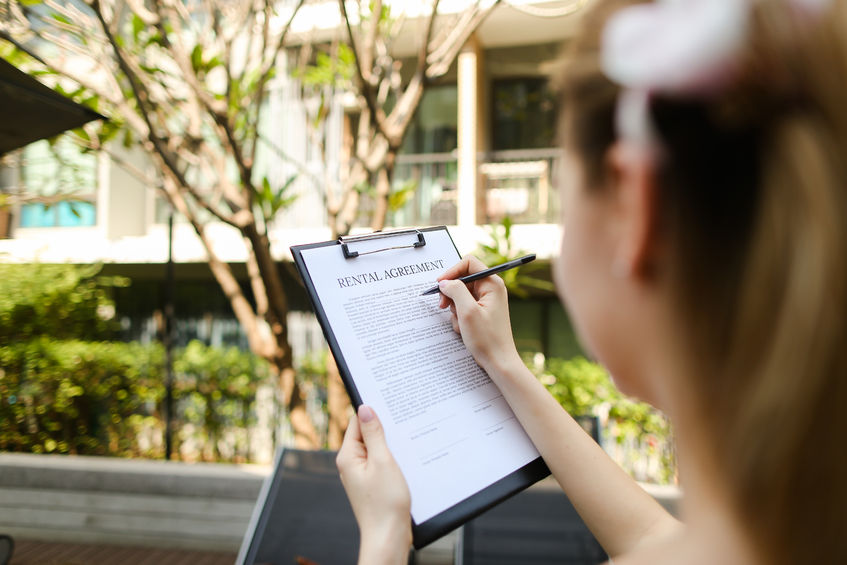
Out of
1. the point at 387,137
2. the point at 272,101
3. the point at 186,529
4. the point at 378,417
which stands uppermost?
the point at 272,101

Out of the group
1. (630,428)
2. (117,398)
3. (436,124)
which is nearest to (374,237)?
(630,428)

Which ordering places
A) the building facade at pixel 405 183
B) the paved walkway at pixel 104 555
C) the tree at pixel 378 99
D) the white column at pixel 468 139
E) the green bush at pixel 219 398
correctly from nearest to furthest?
the tree at pixel 378 99, the paved walkway at pixel 104 555, the green bush at pixel 219 398, the building facade at pixel 405 183, the white column at pixel 468 139

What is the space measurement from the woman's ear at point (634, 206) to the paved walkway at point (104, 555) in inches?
130

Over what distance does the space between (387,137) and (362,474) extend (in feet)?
7.90

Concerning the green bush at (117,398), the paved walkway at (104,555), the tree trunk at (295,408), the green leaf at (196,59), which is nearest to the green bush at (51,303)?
the green bush at (117,398)

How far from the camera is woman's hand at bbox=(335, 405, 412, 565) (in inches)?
33.6

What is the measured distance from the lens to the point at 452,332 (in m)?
1.19

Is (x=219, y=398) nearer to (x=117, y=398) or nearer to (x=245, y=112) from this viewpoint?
(x=117, y=398)

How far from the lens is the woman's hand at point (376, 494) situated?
0.85m

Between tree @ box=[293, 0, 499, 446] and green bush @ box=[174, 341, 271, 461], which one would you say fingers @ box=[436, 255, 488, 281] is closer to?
tree @ box=[293, 0, 499, 446]

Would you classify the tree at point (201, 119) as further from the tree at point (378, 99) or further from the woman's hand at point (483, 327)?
the woman's hand at point (483, 327)

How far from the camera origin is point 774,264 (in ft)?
1.49

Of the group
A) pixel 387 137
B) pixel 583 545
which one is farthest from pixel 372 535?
pixel 387 137

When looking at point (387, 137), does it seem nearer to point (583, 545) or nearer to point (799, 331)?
point (583, 545)
